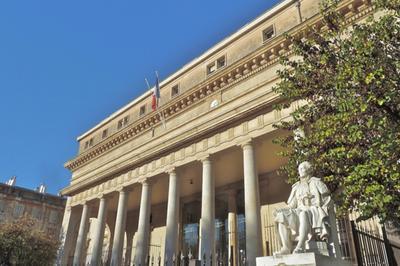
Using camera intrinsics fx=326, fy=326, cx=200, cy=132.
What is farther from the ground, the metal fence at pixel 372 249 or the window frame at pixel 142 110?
the window frame at pixel 142 110

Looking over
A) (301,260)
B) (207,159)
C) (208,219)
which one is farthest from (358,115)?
(207,159)

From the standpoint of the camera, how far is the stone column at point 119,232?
19.1 meters

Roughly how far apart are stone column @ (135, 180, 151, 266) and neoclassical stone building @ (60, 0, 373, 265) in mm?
55

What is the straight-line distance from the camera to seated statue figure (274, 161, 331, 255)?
6479 millimetres

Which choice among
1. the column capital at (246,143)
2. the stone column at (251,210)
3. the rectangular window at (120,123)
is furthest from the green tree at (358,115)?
the rectangular window at (120,123)

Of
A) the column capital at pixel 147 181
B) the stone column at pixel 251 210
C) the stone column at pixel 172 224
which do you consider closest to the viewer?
the stone column at pixel 251 210

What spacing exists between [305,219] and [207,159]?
9649 millimetres

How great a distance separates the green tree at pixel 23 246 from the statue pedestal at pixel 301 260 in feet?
64.8

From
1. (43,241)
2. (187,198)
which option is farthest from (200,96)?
(43,241)

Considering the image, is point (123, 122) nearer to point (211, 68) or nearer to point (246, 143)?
point (211, 68)

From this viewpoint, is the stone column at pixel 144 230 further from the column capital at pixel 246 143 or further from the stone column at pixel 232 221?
the column capital at pixel 246 143

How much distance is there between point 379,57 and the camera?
25.6ft

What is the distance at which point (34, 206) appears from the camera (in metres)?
44.1

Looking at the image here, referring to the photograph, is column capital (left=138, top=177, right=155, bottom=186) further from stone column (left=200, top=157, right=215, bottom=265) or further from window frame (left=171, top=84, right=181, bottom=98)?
window frame (left=171, top=84, right=181, bottom=98)
